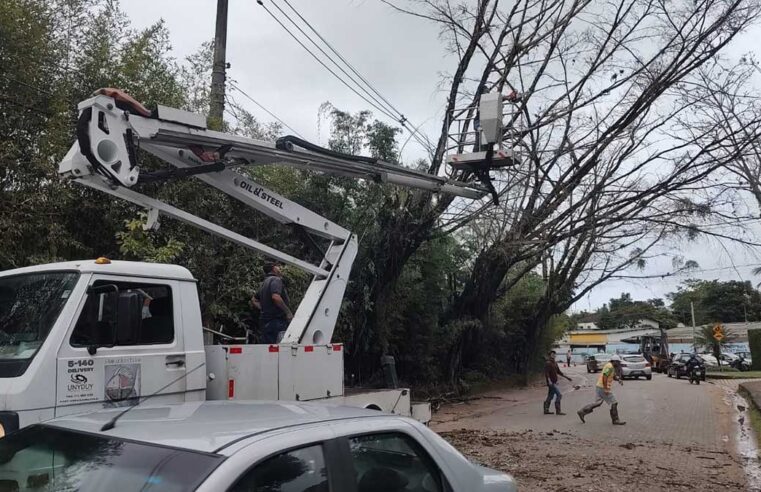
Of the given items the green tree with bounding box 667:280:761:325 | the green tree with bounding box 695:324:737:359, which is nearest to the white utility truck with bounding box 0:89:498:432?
the green tree with bounding box 695:324:737:359

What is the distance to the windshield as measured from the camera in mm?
4305

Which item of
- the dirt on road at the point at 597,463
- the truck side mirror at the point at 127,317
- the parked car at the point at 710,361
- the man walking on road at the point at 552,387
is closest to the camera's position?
the truck side mirror at the point at 127,317

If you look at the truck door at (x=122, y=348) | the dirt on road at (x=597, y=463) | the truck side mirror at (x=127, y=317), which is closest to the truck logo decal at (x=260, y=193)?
the truck door at (x=122, y=348)

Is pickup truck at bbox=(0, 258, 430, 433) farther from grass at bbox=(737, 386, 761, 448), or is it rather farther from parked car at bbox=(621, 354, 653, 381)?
parked car at bbox=(621, 354, 653, 381)

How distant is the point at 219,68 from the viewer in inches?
494

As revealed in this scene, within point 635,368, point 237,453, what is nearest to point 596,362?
point 635,368

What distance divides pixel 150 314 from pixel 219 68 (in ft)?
28.3

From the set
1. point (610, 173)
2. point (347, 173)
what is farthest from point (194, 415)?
A: point (610, 173)

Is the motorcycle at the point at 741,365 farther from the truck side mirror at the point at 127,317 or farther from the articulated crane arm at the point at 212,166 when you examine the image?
the truck side mirror at the point at 127,317

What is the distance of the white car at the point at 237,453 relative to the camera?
217 centimetres

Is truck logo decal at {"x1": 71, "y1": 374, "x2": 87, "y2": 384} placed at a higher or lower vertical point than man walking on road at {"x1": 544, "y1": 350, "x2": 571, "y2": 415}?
higher

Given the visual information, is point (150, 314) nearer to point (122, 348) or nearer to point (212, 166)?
point (122, 348)

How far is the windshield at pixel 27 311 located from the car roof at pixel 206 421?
1.72 metres

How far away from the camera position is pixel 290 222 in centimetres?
761
